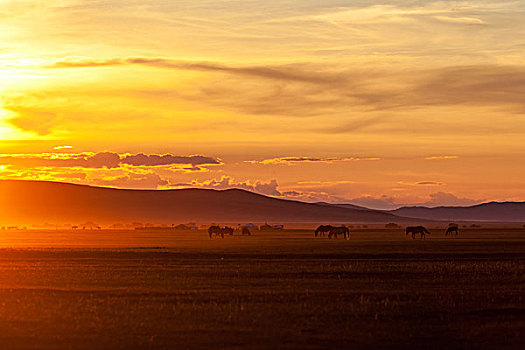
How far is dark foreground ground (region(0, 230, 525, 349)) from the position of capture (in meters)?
21.1

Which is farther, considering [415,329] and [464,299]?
[464,299]

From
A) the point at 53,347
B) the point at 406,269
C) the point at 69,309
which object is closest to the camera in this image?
the point at 53,347

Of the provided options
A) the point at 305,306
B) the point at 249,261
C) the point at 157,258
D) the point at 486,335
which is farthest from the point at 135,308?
the point at 157,258

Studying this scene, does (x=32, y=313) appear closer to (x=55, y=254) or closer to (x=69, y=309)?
(x=69, y=309)

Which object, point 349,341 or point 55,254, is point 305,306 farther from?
point 55,254

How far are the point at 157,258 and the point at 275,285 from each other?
22346 millimetres

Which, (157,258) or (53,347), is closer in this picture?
(53,347)

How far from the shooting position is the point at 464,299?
1176 inches

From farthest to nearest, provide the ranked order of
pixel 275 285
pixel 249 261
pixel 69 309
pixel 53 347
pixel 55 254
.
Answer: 1. pixel 55 254
2. pixel 249 261
3. pixel 275 285
4. pixel 69 309
5. pixel 53 347

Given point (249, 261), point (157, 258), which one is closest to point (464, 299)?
point (249, 261)

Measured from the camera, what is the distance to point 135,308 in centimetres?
2684

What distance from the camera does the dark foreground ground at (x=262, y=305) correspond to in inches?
830

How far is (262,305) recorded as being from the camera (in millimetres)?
27891

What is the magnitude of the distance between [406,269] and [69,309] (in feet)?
75.2
